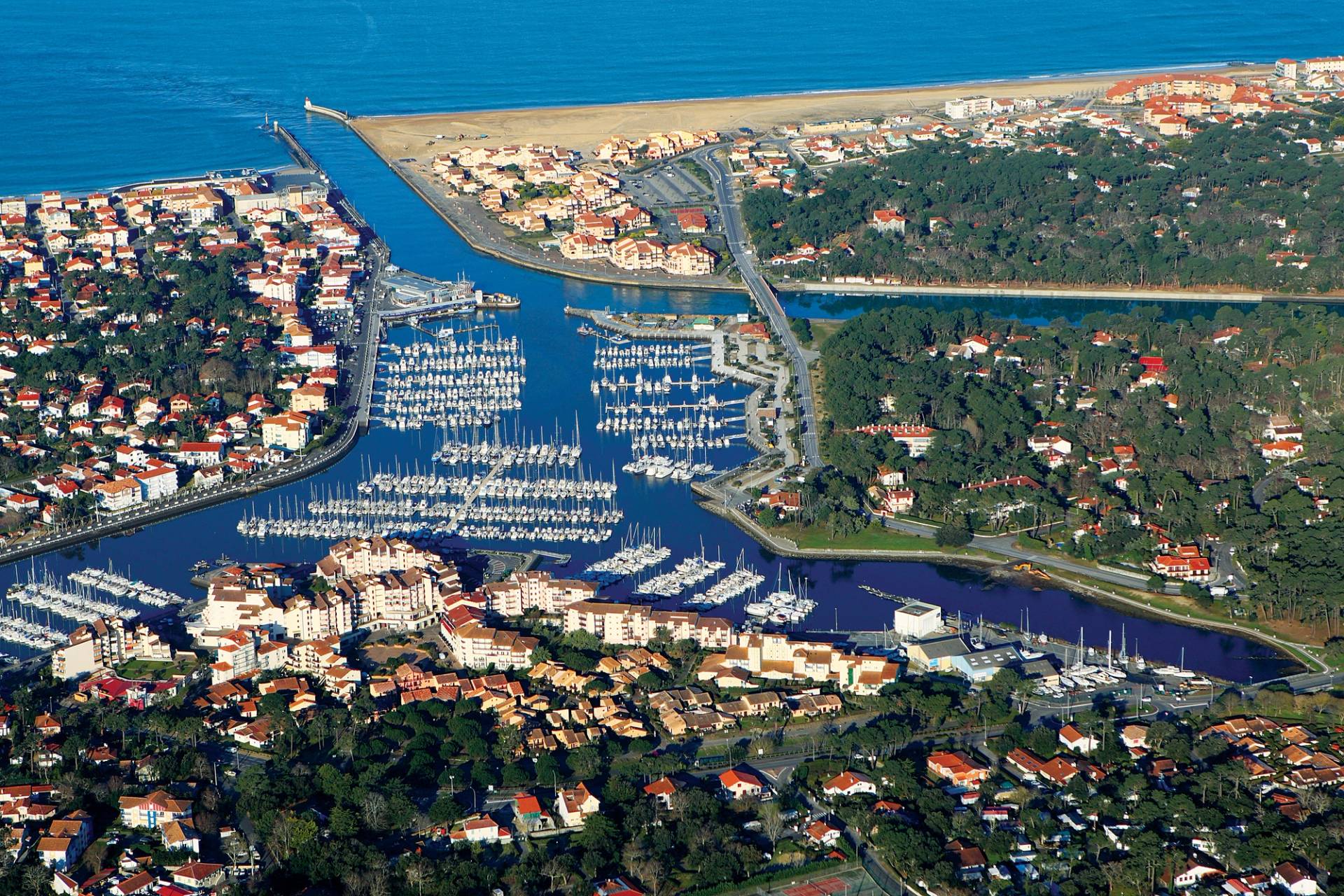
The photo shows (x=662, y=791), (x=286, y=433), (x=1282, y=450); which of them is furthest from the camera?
(x=286, y=433)

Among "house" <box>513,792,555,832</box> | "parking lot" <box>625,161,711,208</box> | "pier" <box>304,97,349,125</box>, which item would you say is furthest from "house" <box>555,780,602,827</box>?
"pier" <box>304,97,349,125</box>

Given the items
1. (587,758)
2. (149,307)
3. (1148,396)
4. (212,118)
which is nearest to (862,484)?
(1148,396)

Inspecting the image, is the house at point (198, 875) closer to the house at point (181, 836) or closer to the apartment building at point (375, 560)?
the house at point (181, 836)

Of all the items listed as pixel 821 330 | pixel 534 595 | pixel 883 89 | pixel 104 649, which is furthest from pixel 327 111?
pixel 104 649

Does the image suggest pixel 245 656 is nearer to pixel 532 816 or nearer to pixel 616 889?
pixel 532 816

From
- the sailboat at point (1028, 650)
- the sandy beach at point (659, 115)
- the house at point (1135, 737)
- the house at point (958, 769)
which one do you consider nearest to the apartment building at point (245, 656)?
the house at point (958, 769)
